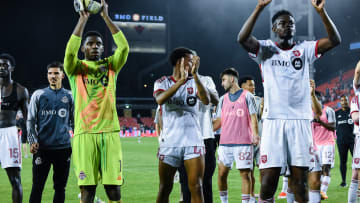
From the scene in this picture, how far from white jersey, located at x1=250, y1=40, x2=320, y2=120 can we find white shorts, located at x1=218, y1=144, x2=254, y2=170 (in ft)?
8.27

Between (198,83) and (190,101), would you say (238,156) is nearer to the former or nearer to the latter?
(190,101)

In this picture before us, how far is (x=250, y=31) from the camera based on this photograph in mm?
4742

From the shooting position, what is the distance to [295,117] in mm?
4773

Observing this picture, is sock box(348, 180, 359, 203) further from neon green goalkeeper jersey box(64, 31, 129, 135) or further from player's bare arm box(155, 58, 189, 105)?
neon green goalkeeper jersey box(64, 31, 129, 135)

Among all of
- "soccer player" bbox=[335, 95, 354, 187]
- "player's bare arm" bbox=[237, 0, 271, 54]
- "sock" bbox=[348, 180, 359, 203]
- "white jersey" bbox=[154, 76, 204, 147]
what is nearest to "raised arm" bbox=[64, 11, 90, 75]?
"white jersey" bbox=[154, 76, 204, 147]

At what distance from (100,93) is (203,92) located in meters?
1.18

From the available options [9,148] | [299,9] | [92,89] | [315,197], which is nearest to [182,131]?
[92,89]

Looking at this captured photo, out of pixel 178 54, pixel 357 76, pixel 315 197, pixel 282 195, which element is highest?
pixel 178 54

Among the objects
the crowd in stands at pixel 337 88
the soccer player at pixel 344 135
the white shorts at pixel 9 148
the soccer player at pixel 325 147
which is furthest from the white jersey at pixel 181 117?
the crowd in stands at pixel 337 88

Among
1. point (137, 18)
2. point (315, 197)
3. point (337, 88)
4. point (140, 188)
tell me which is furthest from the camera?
point (337, 88)

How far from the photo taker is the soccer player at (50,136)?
6203mm

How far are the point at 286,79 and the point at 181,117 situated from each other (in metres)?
1.31

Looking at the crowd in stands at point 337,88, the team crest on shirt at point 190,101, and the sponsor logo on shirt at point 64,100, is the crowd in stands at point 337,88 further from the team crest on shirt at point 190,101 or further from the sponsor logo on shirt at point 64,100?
the team crest on shirt at point 190,101

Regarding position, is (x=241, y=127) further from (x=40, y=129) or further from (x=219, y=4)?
(x=219, y=4)
